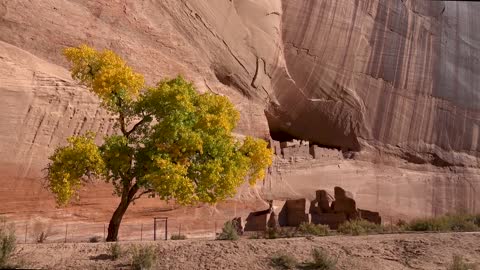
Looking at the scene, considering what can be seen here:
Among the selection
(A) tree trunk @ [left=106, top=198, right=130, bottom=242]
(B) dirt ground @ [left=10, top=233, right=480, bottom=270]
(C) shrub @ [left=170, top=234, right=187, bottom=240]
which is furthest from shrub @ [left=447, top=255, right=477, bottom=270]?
(A) tree trunk @ [left=106, top=198, right=130, bottom=242]

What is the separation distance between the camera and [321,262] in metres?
11.5

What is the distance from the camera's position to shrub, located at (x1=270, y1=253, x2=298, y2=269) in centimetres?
1159

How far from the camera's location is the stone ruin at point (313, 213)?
19.7 m

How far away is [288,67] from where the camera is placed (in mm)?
23562

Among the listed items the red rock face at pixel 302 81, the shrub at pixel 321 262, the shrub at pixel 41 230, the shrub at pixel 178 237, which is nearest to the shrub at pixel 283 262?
the shrub at pixel 321 262

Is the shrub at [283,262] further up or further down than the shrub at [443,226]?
further down

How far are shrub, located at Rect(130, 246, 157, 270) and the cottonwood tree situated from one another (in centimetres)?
157

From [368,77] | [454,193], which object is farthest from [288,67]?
[454,193]

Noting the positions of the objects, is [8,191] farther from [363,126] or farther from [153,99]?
[363,126]

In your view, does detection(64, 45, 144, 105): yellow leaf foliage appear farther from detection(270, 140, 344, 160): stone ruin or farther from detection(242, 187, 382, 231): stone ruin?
detection(270, 140, 344, 160): stone ruin

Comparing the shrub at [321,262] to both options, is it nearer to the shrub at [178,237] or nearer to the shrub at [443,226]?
the shrub at [178,237]

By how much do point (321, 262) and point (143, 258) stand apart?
11.7 ft

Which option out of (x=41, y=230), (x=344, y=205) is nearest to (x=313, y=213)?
(x=344, y=205)

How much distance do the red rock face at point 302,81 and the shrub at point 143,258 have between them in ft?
15.5
